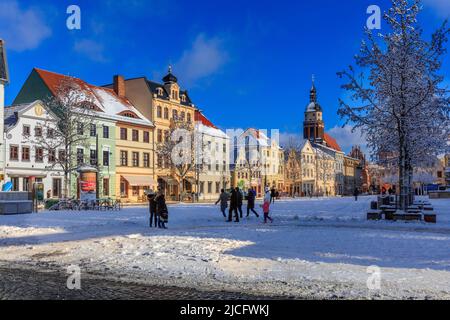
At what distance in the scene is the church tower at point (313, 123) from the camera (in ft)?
408

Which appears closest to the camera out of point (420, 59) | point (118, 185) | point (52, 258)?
point (52, 258)

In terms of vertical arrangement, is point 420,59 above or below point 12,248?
above

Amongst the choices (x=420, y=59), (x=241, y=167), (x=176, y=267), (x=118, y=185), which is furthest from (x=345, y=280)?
(x=241, y=167)

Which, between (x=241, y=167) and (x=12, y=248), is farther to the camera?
(x=241, y=167)

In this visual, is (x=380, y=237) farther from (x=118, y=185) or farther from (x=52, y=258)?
(x=118, y=185)

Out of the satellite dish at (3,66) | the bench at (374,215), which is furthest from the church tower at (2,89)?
the bench at (374,215)

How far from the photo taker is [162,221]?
20.1 meters

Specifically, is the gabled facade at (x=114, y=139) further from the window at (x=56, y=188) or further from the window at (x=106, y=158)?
the window at (x=56, y=188)

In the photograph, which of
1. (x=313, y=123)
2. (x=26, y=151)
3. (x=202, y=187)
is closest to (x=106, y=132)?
(x=26, y=151)

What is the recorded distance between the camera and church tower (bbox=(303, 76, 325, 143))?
4897 inches

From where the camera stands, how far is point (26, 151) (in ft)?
145

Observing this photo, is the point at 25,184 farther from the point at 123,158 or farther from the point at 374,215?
the point at 374,215

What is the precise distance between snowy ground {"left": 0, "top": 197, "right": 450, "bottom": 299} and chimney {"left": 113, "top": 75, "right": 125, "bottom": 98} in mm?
41825
